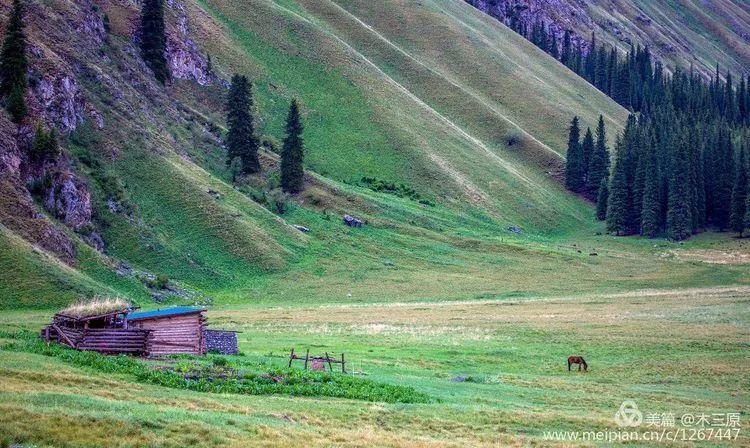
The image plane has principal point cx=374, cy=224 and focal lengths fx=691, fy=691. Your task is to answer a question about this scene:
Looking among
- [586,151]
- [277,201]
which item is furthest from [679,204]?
[277,201]

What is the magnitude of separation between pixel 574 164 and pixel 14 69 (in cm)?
10968

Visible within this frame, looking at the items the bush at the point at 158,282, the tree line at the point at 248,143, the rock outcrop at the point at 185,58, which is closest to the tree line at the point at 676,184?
the tree line at the point at 248,143

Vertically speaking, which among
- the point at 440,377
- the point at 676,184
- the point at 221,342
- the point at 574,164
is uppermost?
the point at 574,164

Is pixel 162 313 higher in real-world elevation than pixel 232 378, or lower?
higher

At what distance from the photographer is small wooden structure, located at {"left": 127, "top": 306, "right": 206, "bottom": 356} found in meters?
35.9

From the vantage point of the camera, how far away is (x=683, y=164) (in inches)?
4870

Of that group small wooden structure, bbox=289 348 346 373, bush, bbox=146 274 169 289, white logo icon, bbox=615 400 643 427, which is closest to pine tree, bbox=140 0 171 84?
bush, bbox=146 274 169 289

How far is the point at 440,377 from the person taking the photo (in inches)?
1524

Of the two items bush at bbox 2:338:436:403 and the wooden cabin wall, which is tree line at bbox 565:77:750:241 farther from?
bush at bbox 2:338:436:403

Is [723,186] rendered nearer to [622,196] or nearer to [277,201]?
[622,196]

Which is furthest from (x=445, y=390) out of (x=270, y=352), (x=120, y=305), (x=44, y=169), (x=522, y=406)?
(x=44, y=169)

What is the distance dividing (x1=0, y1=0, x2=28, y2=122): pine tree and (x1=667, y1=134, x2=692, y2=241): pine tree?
103 m

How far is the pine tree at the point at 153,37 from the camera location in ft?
361

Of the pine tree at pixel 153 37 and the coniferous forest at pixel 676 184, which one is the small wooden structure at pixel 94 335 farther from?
the coniferous forest at pixel 676 184
